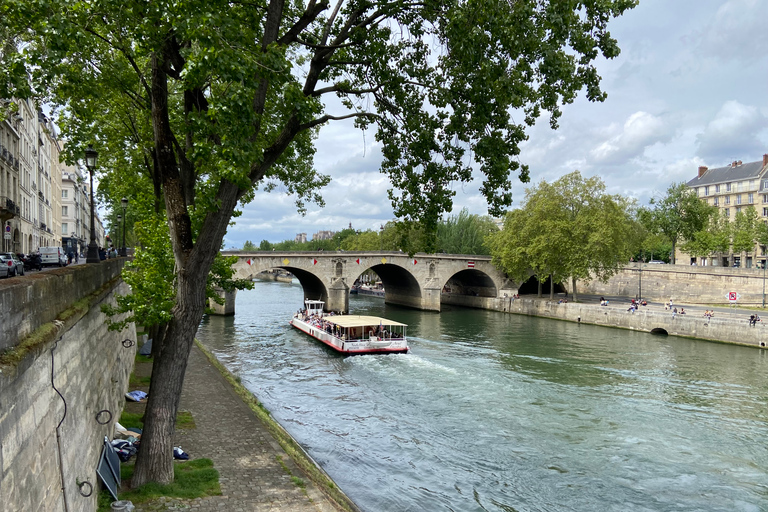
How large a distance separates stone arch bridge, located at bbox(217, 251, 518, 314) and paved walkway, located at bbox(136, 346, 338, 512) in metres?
34.4

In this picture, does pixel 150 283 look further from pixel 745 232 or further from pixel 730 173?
pixel 730 173

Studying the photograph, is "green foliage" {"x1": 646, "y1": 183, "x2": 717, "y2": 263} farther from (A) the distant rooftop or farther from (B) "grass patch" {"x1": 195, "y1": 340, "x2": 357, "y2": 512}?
(B) "grass patch" {"x1": 195, "y1": 340, "x2": 357, "y2": 512}

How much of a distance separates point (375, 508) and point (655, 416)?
12.1 meters

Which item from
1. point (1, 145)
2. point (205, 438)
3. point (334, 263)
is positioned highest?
point (1, 145)

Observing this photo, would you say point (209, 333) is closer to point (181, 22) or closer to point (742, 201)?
point (181, 22)

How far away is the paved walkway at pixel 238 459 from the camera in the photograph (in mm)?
9656

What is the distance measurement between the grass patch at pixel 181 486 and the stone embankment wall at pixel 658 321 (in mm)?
35428

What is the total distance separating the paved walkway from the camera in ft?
31.7

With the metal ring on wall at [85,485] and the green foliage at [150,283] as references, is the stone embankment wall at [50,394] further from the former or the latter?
the green foliage at [150,283]

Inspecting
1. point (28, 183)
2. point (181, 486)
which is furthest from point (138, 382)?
point (28, 183)

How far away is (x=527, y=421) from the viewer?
18.9 metres

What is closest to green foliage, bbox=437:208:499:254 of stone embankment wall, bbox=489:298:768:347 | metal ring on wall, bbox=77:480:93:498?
stone embankment wall, bbox=489:298:768:347

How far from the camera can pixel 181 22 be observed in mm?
7137

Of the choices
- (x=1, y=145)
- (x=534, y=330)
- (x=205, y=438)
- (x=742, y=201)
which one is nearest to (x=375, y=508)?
(x=205, y=438)
